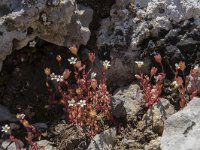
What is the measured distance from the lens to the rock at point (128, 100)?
18.5 ft

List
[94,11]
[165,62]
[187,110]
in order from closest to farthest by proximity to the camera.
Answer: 1. [187,110]
2. [165,62]
3. [94,11]

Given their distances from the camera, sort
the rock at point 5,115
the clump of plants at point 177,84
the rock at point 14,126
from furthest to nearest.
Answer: the rock at point 5,115 → the rock at point 14,126 → the clump of plants at point 177,84

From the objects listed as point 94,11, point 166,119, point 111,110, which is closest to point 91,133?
point 111,110

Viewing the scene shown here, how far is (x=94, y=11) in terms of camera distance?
6.33 m

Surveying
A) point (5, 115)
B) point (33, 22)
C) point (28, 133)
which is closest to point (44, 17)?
point (33, 22)

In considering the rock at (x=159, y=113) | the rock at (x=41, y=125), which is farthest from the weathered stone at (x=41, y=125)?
the rock at (x=159, y=113)

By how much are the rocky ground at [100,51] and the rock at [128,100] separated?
0.01m

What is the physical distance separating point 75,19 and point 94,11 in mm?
347

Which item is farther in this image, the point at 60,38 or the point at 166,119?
the point at 60,38

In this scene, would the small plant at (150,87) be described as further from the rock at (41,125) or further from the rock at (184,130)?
the rock at (41,125)

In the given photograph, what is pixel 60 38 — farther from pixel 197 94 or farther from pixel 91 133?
pixel 197 94

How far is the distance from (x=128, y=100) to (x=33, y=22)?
1.47 meters

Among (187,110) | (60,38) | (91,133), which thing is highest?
(60,38)

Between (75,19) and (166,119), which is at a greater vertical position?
(75,19)
